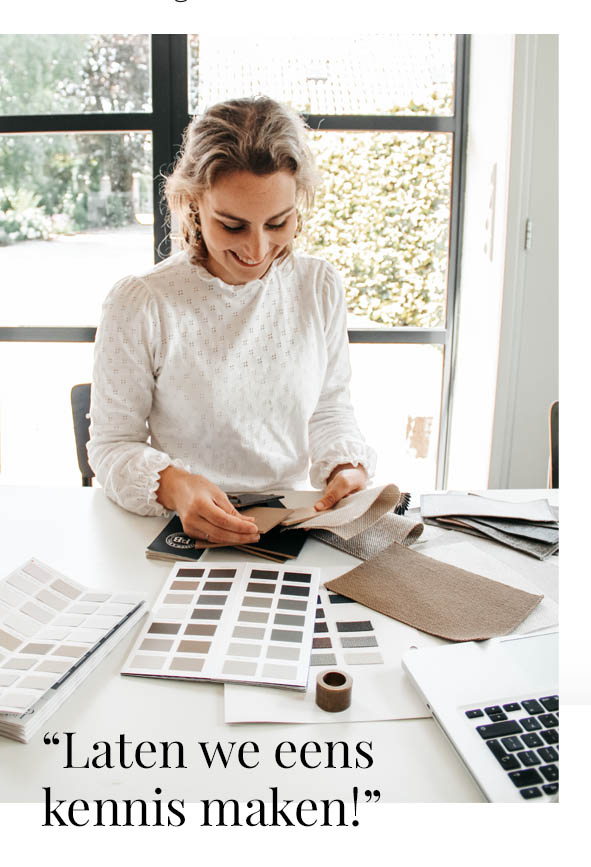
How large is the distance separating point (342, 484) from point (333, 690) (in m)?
0.58

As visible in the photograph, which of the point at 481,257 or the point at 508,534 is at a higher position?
the point at 481,257

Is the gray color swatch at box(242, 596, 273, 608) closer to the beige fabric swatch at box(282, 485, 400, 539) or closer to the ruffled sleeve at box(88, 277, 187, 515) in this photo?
the beige fabric swatch at box(282, 485, 400, 539)

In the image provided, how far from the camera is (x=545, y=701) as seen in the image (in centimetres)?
71

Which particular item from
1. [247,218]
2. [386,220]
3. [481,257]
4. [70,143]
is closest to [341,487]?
[247,218]

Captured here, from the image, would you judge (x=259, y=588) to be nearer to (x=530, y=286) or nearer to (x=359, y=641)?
(x=359, y=641)

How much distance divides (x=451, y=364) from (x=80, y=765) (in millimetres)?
2323

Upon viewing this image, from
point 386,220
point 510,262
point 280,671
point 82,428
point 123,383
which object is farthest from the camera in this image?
point 386,220

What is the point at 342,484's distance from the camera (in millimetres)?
1270

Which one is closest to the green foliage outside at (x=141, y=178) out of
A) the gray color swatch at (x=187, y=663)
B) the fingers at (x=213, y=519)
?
the fingers at (x=213, y=519)

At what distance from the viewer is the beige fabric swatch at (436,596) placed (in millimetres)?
892

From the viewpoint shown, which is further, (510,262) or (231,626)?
(510,262)

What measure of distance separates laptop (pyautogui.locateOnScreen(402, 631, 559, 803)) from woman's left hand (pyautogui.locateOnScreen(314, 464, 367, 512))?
0.45 m

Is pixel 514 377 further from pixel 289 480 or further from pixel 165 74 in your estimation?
pixel 165 74
